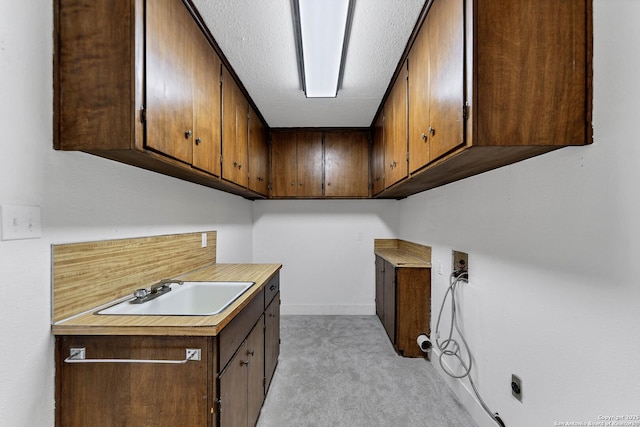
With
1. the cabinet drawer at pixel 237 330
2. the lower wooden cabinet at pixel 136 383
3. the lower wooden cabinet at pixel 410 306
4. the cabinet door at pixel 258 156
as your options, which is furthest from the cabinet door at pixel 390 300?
the lower wooden cabinet at pixel 136 383

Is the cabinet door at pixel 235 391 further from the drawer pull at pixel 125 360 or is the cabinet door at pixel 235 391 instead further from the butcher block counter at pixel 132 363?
the drawer pull at pixel 125 360

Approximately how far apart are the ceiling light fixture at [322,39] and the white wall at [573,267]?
1.06 meters

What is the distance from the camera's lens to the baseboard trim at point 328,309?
3809 millimetres

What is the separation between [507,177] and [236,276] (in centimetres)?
182

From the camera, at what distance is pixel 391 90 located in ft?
7.63

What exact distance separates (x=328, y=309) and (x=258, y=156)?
2238 millimetres

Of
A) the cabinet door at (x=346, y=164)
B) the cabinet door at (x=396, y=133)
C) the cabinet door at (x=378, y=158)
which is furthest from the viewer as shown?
the cabinet door at (x=346, y=164)

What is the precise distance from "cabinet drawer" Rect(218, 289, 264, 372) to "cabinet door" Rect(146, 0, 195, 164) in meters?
0.84

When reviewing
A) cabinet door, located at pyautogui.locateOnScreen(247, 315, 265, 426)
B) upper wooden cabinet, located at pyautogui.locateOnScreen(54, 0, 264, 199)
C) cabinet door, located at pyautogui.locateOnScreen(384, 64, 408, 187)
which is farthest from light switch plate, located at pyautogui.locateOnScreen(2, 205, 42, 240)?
cabinet door, located at pyautogui.locateOnScreen(384, 64, 408, 187)

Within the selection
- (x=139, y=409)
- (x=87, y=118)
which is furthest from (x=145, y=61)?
(x=139, y=409)

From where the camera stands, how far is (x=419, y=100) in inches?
65.0

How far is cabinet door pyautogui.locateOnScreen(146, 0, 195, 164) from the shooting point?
1.15 m

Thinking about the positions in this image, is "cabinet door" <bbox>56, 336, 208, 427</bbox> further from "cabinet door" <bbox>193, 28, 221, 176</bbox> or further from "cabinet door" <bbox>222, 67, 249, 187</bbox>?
"cabinet door" <bbox>222, 67, 249, 187</bbox>

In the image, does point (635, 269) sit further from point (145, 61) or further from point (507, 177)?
point (145, 61)
